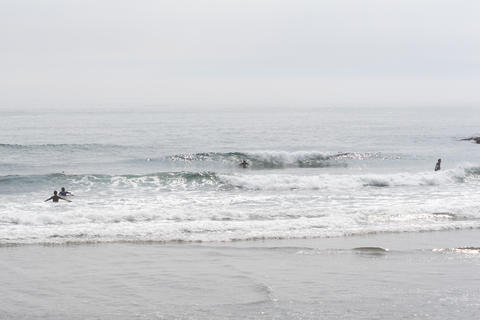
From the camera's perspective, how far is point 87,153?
43.0m

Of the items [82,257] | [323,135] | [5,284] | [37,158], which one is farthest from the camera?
[323,135]

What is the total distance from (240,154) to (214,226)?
79.1 feet

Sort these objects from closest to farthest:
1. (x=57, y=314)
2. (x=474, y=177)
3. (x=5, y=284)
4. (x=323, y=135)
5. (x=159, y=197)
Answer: (x=57, y=314)
(x=5, y=284)
(x=159, y=197)
(x=474, y=177)
(x=323, y=135)

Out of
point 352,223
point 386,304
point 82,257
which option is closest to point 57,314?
point 82,257

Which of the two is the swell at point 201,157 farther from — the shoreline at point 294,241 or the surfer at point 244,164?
the shoreline at point 294,241

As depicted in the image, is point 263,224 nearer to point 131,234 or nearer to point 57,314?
point 131,234

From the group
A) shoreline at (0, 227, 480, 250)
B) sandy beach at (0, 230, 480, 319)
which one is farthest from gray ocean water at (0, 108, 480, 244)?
sandy beach at (0, 230, 480, 319)

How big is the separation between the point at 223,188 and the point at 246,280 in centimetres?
1633

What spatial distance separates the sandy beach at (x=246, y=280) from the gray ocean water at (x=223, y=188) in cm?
153

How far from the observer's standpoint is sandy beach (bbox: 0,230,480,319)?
10469 millimetres

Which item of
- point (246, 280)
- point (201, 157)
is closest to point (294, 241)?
point (246, 280)

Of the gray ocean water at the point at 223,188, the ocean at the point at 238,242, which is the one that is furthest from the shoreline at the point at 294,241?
the gray ocean water at the point at 223,188

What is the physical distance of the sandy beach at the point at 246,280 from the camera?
34.3 feet

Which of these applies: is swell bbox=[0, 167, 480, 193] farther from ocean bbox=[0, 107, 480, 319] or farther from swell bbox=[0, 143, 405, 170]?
swell bbox=[0, 143, 405, 170]
